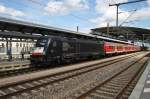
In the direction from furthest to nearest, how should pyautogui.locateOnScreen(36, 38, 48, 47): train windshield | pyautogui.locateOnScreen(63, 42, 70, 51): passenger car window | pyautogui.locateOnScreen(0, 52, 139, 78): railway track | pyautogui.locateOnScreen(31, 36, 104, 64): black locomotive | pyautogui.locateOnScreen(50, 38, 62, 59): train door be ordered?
1. pyautogui.locateOnScreen(63, 42, 70, 51): passenger car window
2. pyautogui.locateOnScreen(50, 38, 62, 59): train door
3. pyautogui.locateOnScreen(36, 38, 48, 47): train windshield
4. pyautogui.locateOnScreen(31, 36, 104, 64): black locomotive
5. pyautogui.locateOnScreen(0, 52, 139, 78): railway track

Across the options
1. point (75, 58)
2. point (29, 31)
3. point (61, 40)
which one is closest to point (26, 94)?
point (61, 40)

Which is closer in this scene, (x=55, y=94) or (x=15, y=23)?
(x=55, y=94)

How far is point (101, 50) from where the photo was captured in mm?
41250

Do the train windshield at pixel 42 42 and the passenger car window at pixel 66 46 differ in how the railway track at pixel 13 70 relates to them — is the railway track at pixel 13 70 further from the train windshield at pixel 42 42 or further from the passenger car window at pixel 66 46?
the passenger car window at pixel 66 46

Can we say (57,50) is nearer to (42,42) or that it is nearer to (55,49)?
(55,49)

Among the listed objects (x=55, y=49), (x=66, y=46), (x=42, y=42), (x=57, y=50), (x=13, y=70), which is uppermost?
(x=42, y=42)

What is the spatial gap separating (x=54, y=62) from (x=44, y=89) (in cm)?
1301

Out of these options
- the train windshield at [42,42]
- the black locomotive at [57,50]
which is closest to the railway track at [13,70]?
the black locomotive at [57,50]

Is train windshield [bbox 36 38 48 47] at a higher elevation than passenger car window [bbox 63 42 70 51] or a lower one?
higher

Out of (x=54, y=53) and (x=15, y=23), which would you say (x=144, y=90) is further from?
(x=15, y=23)

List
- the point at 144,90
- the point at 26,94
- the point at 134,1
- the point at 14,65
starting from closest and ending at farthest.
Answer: the point at 26,94, the point at 144,90, the point at 134,1, the point at 14,65

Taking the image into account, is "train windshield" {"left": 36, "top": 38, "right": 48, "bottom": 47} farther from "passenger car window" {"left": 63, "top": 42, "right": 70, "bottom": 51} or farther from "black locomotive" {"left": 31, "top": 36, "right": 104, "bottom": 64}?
"passenger car window" {"left": 63, "top": 42, "right": 70, "bottom": 51}

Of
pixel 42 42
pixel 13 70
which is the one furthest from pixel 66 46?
pixel 13 70

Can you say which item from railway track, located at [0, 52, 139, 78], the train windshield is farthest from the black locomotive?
railway track, located at [0, 52, 139, 78]
